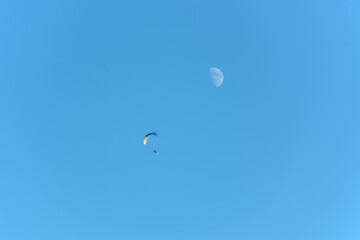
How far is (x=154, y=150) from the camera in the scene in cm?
3919
